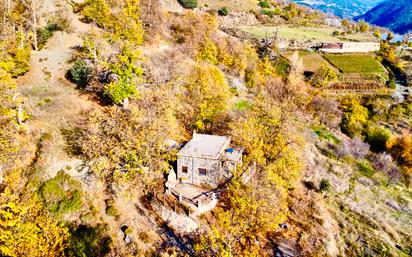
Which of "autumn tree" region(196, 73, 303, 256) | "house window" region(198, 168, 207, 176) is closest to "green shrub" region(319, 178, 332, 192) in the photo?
"autumn tree" region(196, 73, 303, 256)

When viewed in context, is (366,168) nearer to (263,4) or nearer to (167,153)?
(167,153)

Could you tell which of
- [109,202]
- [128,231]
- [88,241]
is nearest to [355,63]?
[109,202]

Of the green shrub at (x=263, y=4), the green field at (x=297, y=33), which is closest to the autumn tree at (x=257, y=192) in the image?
the green field at (x=297, y=33)

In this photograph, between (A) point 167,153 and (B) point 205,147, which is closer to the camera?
(A) point 167,153

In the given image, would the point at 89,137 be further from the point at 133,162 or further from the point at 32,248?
the point at 32,248

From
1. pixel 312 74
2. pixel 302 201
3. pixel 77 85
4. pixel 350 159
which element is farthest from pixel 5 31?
pixel 312 74

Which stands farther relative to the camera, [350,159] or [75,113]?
[350,159]

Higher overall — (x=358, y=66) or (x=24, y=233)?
(x=24, y=233)
